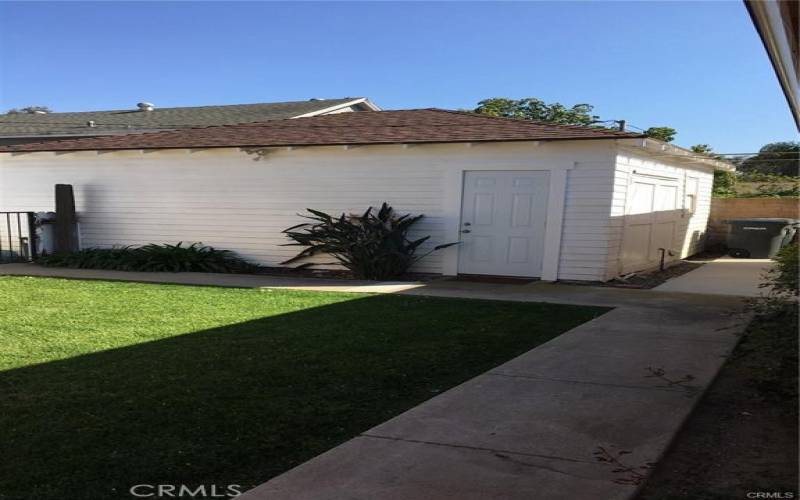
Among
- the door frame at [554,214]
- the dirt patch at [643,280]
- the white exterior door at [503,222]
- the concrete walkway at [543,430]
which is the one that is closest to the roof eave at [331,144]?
the door frame at [554,214]

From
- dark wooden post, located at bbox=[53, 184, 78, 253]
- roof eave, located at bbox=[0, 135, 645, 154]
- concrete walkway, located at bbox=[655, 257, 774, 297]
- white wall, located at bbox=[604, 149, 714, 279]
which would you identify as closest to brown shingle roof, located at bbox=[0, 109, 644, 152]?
roof eave, located at bbox=[0, 135, 645, 154]

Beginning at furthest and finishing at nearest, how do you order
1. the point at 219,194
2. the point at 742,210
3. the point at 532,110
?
the point at 532,110 < the point at 742,210 < the point at 219,194

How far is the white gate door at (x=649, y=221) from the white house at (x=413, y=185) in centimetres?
6

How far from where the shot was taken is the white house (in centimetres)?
1105

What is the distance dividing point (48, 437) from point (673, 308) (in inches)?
294

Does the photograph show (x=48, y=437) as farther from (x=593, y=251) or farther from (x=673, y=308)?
(x=593, y=251)

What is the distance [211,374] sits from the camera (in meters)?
4.95

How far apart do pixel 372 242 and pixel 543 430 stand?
324 inches

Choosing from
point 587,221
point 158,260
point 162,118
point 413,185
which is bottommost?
point 158,260

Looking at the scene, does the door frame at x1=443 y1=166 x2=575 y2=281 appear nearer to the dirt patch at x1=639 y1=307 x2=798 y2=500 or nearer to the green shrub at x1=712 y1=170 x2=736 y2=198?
the dirt patch at x1=639 y1=307 x2=798 y2=500

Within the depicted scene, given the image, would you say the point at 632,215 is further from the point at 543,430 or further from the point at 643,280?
the point at 543,430

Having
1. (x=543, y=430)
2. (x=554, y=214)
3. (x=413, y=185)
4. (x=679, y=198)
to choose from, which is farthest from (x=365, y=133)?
(x=543, y=430)

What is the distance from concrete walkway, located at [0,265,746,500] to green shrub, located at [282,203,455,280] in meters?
5.56

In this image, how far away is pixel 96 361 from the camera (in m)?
5.30
